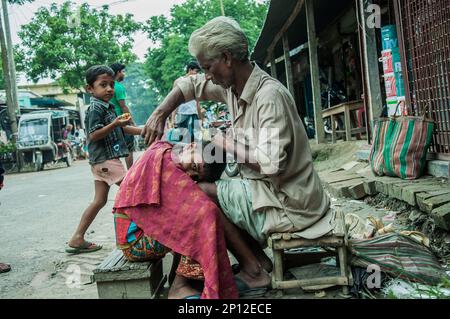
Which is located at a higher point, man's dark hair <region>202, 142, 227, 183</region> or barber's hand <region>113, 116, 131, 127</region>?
barber's hand <region>113, 116, 131, 127</region>

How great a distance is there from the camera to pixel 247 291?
2.54 m

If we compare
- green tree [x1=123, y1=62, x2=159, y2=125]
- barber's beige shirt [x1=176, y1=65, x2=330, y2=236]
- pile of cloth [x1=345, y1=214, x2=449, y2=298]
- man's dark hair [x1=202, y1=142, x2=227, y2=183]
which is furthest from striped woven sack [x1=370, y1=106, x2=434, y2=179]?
green tree [x1=123, y1=62, x2=159, y2=125]

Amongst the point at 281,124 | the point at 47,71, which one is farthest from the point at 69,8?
the point at 281,124

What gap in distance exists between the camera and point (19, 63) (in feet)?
90.3

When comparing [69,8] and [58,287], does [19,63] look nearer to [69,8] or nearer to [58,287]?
[69,8]

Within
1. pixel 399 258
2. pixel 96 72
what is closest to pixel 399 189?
pixel 399 258

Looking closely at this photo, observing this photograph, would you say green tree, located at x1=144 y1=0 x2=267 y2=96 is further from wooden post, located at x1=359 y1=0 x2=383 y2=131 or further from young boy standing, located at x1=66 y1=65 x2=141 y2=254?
young boy standing, located at x1=66 y1=65 x2=141 y2=254

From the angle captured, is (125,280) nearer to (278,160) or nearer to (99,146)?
(278,160)

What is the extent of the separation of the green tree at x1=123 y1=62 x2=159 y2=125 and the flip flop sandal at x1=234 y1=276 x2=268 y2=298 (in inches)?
2640

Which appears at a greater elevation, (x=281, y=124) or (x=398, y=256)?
(x=281, y=124)

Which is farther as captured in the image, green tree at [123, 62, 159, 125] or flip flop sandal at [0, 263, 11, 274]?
green tree at [123, 62, 159, 125]

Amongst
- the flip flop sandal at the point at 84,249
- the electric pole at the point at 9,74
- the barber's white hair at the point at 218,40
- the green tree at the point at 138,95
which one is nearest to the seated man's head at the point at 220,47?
the barber's white hair at the point at 218,40

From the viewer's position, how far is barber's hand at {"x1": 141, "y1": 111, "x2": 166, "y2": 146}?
277cm
